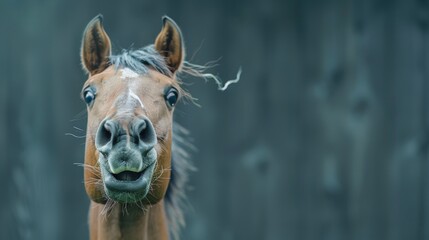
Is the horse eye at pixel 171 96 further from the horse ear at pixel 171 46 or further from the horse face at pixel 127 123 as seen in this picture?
the horse ear at pixel 171 46

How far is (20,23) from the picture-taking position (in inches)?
150

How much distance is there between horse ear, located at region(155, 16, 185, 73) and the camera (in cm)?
253

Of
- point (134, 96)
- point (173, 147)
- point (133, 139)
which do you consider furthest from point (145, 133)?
point (173, 147)

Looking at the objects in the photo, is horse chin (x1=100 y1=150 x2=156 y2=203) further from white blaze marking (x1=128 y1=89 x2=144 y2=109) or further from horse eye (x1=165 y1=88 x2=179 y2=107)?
horse eye (x1=165 y1=88 x2=179 y2=107)

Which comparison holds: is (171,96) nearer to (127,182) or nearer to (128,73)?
(128,73)

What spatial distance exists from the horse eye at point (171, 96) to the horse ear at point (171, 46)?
18 centimetres

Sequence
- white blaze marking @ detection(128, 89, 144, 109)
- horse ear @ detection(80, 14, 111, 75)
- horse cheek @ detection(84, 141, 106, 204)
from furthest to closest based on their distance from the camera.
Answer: horse ear @ detection(80, 14, 111, 75) → horse cheek @ detection(84, 141, 106, 204) → white blaze marking @ detection(128, 89, 144, 109)

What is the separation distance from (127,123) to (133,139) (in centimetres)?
4

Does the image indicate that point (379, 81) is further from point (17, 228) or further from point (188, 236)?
point (17, 228)

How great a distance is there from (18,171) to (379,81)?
1808 mm

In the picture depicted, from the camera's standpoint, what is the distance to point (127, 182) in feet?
6.74

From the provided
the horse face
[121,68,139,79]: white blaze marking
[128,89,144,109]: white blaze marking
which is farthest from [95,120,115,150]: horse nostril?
[121,68,139,79]: white blaze marking

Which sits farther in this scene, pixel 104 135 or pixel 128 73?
pixel 128 73

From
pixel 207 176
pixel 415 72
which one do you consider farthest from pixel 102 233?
pixel 415 72
